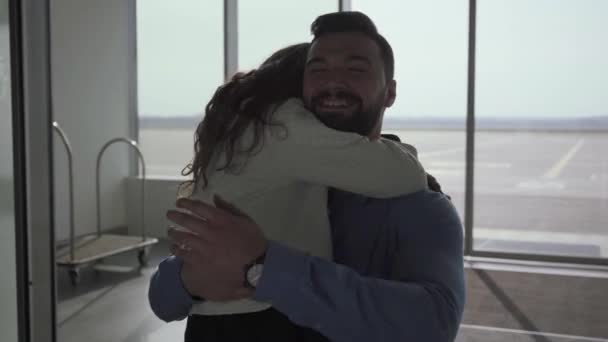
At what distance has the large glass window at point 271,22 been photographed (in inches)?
190

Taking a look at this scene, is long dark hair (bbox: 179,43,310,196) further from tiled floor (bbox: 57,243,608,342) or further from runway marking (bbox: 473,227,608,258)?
runway marking (bbox: 473,227,608,258)

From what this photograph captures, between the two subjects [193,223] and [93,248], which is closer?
[193,223]

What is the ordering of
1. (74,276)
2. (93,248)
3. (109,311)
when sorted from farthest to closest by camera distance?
(93,248)
(74,276)
(109,311)

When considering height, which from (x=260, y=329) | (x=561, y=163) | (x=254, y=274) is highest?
(x=254, y=274)

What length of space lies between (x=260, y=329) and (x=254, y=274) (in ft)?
0.49

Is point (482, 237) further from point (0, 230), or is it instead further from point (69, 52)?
point (0, 230)

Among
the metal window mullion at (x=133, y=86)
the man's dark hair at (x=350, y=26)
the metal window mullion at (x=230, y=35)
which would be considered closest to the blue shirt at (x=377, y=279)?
the man's dark hair at (x=350, y=26)

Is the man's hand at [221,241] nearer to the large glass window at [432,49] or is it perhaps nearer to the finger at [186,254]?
the finger at [186,254]

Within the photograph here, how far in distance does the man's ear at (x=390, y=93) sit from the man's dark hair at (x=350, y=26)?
34mm

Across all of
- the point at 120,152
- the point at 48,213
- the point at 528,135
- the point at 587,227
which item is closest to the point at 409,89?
the point at 528,135

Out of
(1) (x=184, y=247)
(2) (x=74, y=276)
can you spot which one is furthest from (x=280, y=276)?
(2) (x=74, y=276)

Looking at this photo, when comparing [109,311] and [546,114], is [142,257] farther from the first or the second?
[546,114]

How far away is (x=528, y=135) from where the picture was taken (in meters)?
5.08

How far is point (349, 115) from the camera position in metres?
0.85
